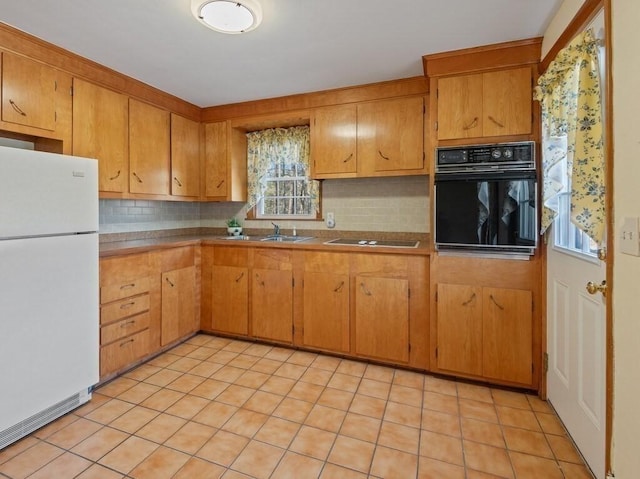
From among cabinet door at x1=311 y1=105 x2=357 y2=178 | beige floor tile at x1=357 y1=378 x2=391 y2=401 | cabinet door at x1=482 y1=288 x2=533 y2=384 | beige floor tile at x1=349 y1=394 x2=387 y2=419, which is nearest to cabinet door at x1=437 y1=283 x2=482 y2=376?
cabinet door at x1=482 y1=288 x2=533 y2=384

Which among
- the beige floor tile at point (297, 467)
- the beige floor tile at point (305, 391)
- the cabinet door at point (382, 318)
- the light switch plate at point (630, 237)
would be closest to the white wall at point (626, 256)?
the light switch plate at point (630, 237)

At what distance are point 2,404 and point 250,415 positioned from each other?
124 centimetres

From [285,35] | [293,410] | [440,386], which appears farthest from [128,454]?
[285,35]

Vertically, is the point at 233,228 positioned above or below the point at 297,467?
above

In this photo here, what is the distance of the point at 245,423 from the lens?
6.40 feet

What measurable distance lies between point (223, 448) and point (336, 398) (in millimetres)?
775

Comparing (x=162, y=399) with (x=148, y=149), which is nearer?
(x=162, y=399)

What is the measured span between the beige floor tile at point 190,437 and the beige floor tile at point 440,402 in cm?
132

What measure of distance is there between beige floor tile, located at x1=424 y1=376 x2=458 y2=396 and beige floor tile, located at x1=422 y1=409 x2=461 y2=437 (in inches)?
10.8

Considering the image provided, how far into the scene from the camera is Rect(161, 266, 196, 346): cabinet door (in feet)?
9.50

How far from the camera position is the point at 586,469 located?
62.4 inches

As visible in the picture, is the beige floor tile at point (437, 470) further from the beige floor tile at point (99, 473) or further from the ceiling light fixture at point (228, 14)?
the ceiling light fixture at point (228, 14)

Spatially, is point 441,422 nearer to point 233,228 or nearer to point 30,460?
point 30,460

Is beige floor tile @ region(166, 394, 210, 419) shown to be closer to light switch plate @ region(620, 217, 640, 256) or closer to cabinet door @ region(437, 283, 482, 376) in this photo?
cabinet door @ region(437, 283, 482, 376)
